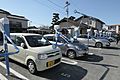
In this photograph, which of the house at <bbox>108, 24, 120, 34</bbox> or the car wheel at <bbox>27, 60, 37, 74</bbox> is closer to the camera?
the car wheel at <bbox>27, 60, 37, 74</bbox>

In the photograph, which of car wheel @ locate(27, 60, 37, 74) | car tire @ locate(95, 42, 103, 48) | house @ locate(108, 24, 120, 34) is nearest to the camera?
car wheel @ locate(27, 60, 37, 74)

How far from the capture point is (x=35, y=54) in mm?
5258

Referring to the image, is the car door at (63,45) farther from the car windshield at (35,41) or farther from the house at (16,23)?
the house at (16,23)

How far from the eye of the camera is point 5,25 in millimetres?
5043

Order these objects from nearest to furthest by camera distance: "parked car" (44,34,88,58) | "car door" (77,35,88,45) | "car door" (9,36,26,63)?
1. "car door" (9,36,26,63)
2. "parked car" (44,34,88,58)
3. "car door" (77,35,88,45)

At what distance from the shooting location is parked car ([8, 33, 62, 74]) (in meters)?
5.21

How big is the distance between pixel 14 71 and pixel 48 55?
5.47 feet

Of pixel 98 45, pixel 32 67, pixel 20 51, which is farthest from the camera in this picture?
pixel 98 45

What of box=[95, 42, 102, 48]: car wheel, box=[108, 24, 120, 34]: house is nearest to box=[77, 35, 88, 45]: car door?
box=[95, 42, 102, 48]: car wheel

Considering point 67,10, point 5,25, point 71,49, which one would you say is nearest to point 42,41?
point 5,25

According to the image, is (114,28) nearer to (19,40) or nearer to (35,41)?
(35,41)

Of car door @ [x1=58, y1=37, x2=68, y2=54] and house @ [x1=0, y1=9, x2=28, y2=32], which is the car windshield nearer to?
car door @ [x1=58, y1=37, x2=68, y2=54]

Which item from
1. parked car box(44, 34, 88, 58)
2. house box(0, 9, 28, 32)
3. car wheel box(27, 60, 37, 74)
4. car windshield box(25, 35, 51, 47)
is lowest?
car wheel box(27, 60, 37, 74)

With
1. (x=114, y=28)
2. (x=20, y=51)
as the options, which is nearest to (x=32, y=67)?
(x=20, y=51)
